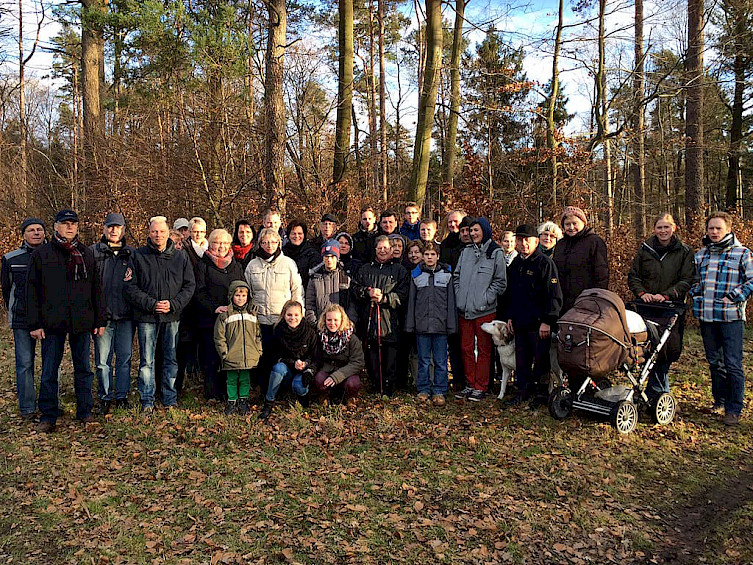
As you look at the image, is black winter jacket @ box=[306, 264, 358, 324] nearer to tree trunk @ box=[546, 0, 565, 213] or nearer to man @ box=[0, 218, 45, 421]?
man @ box=[0, 218, 45, 421]

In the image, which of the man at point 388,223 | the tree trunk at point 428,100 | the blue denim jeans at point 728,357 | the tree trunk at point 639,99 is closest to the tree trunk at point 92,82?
the tree trunk at point 428,100

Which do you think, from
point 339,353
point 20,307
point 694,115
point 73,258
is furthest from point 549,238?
point 694,115

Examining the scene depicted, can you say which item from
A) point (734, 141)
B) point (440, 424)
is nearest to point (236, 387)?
point (440, 424)

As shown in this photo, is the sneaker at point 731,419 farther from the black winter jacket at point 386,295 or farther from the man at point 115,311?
the man at point 115,311

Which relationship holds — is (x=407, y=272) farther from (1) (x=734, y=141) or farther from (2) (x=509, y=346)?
(1) (x=734, y=141)

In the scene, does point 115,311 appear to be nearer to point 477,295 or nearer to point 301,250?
point 301,250

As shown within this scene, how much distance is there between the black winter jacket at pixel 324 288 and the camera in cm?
736

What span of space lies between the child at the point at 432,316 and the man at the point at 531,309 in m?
0.76

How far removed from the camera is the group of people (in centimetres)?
623

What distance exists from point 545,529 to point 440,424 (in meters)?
2.23

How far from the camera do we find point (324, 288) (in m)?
7.37

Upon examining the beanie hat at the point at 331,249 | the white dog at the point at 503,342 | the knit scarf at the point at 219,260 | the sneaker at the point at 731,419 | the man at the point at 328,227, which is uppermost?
the man at the point at 328,227

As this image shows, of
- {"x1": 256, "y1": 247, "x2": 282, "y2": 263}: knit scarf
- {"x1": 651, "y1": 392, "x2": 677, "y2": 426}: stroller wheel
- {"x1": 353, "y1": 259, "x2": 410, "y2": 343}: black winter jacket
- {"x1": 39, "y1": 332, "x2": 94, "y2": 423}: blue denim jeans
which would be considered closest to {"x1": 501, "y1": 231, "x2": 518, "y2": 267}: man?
{"x1": 353, "y1": 259, "x2": 410, "y2": 343}: black winter jacket

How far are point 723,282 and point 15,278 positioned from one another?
25.9 ft
